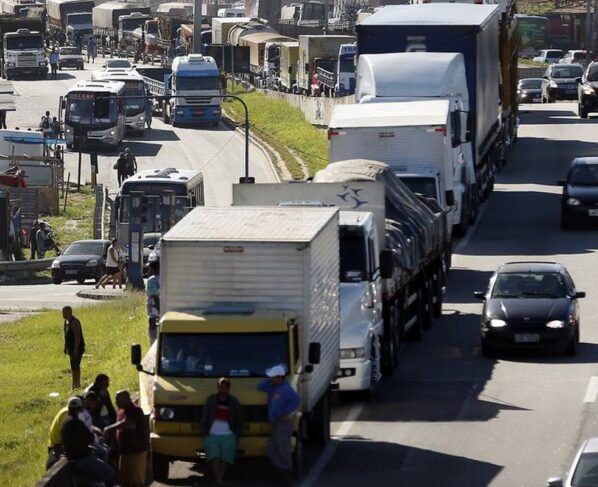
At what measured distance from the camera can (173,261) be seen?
20219 mm

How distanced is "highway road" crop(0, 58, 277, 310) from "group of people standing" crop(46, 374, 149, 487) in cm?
2688

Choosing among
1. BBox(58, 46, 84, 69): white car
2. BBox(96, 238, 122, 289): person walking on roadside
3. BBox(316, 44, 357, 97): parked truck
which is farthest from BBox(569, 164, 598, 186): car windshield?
BBox(58, 46, 84, 69): white car

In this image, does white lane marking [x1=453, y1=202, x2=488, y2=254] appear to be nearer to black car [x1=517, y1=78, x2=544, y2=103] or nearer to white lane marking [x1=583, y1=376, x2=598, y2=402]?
white lane marking [x1=583, y1=376, x2=598, y2=402]

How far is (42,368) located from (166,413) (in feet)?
50.1

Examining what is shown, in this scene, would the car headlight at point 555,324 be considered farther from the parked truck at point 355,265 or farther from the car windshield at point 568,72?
the car windshield at point 568,72

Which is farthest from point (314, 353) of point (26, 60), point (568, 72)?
point (26, 60)

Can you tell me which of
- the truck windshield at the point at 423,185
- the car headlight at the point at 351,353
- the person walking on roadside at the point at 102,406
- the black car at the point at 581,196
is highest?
the person walking on roadside at the point at 102,406

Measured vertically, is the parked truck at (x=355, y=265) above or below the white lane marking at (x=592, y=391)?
above

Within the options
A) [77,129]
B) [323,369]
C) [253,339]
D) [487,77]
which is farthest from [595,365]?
[77,129]

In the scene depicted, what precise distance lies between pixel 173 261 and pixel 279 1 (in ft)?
403

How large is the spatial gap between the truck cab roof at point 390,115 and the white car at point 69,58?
273 ft

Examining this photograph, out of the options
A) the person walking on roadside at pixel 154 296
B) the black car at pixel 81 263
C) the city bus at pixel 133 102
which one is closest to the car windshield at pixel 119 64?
the city bus at pixel 133 102

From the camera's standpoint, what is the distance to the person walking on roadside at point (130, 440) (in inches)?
738

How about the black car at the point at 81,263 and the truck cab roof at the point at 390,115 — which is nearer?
the truck cab roof at the point at 390,115
